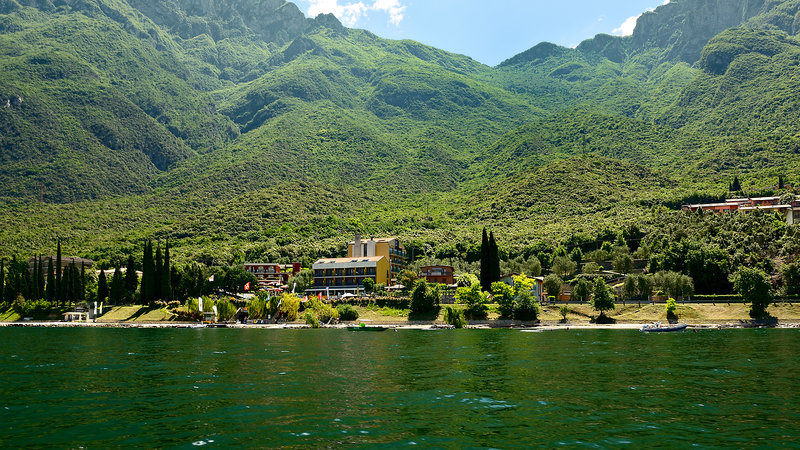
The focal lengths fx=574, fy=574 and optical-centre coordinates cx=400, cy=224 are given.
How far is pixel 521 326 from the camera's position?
361 feet

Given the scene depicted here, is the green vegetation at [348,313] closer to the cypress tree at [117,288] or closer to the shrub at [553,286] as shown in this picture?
the shrub at [553,286]

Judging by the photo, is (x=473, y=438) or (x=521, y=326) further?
(x=521, y=326)

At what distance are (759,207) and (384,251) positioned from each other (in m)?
111

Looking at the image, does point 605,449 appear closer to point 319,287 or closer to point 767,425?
point 767,425

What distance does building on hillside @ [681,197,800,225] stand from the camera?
159 metres

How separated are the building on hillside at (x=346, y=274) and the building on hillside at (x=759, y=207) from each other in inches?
3861

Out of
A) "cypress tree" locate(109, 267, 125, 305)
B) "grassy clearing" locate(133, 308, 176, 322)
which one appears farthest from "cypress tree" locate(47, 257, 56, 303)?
"grassy clearing" locate(133, 308, 176, 322)

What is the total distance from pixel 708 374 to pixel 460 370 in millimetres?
18334

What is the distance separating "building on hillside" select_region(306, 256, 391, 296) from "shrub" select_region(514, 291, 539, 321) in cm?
5648

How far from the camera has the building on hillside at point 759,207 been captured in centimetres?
15900

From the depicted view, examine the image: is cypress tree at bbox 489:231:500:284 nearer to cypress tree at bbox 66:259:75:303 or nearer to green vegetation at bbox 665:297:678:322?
green vegetation at bbox 665:297:678:322

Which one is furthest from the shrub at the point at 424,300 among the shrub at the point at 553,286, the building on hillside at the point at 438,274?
the building on hillside at the point at 438,274

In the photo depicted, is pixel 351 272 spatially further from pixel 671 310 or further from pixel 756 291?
pixel 756 291

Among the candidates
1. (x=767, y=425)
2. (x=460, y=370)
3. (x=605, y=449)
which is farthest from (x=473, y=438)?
(x=460, y=370)
